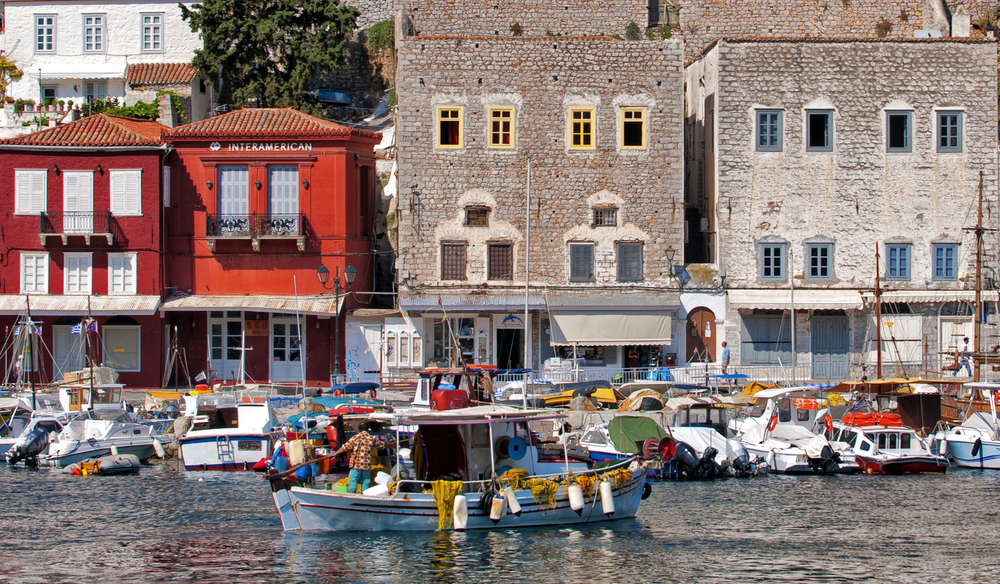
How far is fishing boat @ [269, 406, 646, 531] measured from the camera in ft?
75.5

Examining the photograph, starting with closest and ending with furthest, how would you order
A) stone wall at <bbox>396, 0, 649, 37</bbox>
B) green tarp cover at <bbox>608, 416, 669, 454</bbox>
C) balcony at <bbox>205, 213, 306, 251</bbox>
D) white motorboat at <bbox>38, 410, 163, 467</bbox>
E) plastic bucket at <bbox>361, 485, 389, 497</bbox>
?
plastic bucket at <bbox>361, 485, 389, 497</bbox>
green tarp cover at <bbox>608, 416, 669, 454</bbox>
white motorboat at <bbox>38, 410, 163, 467</bbox>
balcony at <bbox>205, 213, 306, 251</bbox>
stone wall at <bbox>396, 0, 649, 37</bbox>

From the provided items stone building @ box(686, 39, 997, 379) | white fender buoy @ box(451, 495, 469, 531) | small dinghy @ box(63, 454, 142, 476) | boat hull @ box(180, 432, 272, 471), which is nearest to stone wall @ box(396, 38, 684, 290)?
stone building @ box(686, 39, 997, 379)

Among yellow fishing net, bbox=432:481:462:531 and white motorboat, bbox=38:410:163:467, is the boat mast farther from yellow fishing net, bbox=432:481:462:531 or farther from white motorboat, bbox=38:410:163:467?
white motorboat, bbox=38:410:163:467

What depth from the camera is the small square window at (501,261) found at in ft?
134

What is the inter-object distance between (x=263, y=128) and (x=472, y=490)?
70.5 feet

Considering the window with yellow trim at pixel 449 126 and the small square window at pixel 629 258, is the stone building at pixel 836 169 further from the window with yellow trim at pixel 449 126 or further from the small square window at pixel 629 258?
the window with yellow trim at pixel 449 126

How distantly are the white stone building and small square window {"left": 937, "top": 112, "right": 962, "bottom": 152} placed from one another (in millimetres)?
30509

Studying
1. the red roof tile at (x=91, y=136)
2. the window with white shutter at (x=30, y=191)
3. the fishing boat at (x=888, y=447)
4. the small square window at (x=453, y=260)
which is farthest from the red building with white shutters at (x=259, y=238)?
the fishing boat at (x=888, y=447)

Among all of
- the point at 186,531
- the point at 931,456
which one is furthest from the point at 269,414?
the point at 931,456

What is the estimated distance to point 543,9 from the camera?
56500 millimetres

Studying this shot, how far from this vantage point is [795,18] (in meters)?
57.5

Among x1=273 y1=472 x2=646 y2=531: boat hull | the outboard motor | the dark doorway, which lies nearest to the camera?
x1=273 y1=472 x2=646 y2=531: boat hull

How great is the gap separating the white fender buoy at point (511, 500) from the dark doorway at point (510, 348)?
17357 millimetres

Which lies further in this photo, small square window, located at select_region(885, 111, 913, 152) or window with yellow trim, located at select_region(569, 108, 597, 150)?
small square window, located at select_region(885, 111, 913, 152)
